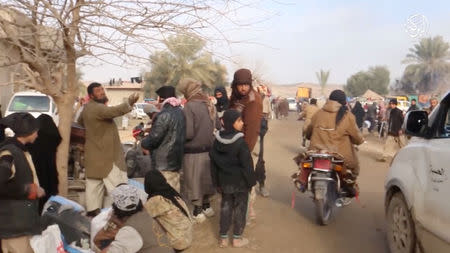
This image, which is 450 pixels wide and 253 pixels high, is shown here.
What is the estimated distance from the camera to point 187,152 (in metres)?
6.26

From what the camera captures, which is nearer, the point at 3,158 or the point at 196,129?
the point at 3,158

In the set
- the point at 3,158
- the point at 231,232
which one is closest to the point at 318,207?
the point at 231,232

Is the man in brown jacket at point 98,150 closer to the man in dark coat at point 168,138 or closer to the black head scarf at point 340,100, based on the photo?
the man in dark coat at point 168,138

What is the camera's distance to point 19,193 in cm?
392

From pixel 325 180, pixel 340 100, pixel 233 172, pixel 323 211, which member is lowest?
pixel 323 211

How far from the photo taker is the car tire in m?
4.58

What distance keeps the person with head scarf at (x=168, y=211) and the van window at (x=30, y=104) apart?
12.5m

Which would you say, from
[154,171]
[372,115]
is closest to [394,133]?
[154,171]

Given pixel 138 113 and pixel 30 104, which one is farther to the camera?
pixel 138 113

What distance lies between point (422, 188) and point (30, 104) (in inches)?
559

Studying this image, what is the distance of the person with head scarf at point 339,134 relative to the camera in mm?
6527

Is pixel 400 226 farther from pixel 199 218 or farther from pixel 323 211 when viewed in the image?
pixel 199 218

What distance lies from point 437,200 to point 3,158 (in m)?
3.35

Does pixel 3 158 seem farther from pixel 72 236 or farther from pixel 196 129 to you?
pixel 196 129
